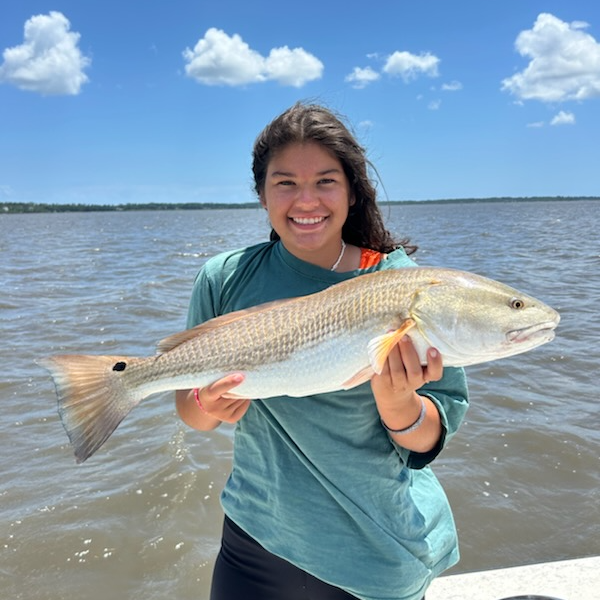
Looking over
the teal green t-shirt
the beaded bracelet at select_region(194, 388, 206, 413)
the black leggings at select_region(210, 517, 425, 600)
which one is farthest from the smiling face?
the black leggings at select_region(210, 517, 425, 600)

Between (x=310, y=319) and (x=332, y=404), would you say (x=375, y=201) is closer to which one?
(x=310, y=319)

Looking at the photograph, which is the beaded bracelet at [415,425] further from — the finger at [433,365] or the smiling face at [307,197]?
the smiling face at [307,197]

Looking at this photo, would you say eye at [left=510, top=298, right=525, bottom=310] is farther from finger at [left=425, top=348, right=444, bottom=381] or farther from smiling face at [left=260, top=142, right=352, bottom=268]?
smiling face at [left=260, top=142, right=352, bottom=268]

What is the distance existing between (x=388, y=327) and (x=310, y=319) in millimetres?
323

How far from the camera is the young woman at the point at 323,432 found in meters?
2.09

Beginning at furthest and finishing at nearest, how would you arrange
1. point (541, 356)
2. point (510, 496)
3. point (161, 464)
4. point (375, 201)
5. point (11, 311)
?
point (11, 311)
point (541, 356)
point (161, 464)
point (510, 496)
point (375, 201)

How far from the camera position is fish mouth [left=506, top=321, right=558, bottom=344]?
7.06 ft

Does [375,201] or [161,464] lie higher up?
[375,201]

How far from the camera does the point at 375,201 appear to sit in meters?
2.60

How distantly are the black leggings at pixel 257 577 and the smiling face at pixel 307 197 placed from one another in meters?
1.25

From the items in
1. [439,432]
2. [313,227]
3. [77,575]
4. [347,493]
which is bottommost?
[77,575]

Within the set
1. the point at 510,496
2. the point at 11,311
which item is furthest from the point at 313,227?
the point at 11,311

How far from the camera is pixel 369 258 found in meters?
2.45

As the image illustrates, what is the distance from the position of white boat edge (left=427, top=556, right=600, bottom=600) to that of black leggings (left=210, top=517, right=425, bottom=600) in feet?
3.85
